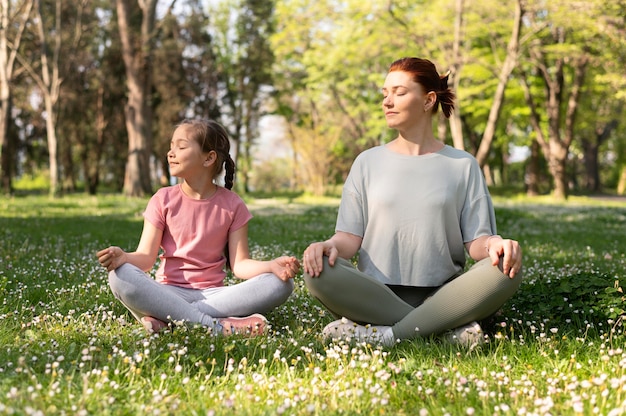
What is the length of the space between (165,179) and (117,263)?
45.0m

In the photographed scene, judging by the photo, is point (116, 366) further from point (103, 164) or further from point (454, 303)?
point (103, 164)

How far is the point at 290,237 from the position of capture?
11.7 meters

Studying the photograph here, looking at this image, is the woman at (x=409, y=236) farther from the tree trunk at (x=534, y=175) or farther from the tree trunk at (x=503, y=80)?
the tree trunk at (x=534, y=175)

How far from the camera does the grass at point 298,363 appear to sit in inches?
120

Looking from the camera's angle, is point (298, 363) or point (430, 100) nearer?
point (298, 363)

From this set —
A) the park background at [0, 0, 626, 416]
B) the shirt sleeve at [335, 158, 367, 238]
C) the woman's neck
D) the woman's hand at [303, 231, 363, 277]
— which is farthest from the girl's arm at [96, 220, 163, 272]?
the woman's neck

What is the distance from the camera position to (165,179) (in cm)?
4844

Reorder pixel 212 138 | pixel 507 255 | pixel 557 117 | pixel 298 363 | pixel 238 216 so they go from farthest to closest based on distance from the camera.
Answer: pixel 557 117
pixel 238 216
pixel 212 138
pixel 507 255
pixel 298 363

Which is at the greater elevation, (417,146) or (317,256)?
(417,146)

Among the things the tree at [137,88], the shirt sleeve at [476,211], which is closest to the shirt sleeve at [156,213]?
the shirt sleeve at [476,211]

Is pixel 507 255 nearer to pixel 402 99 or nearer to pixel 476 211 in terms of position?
pixel 476 211

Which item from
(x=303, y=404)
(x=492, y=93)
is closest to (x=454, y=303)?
(x=303, y=404)

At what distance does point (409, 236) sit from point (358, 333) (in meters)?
0.81

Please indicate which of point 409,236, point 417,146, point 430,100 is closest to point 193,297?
point 409,236
